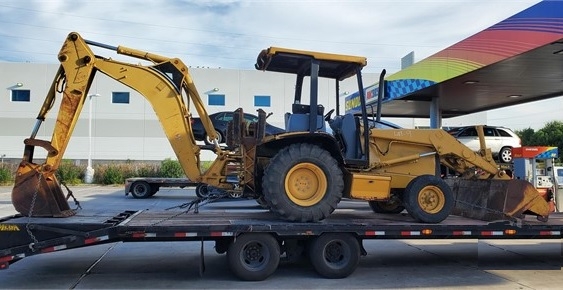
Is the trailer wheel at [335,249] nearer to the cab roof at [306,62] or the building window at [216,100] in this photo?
the cab roof at [306,62]

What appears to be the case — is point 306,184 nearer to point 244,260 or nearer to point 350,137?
point 350,137

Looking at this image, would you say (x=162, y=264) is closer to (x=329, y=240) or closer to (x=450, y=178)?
(x=329, y=240)

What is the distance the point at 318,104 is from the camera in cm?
863

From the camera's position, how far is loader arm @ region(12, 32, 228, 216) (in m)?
8.23

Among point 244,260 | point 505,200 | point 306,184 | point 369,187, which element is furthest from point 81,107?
point 505,200

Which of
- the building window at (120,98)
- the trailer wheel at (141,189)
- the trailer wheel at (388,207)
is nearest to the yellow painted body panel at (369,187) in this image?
the trailer wheel at (388,207)

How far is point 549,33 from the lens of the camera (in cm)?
1216

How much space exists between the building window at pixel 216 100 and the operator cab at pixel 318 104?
35241 millimetres

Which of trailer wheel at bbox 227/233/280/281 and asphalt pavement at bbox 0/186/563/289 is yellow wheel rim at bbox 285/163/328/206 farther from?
asphalt pavement at bbox 0/186/563/289

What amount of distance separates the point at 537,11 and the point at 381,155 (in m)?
6.30

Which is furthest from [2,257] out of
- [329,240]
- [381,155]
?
[381,155]

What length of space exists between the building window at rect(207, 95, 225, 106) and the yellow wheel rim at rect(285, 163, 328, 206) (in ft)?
120

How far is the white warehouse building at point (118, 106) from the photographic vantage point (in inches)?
1693

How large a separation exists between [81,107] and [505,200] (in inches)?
281
